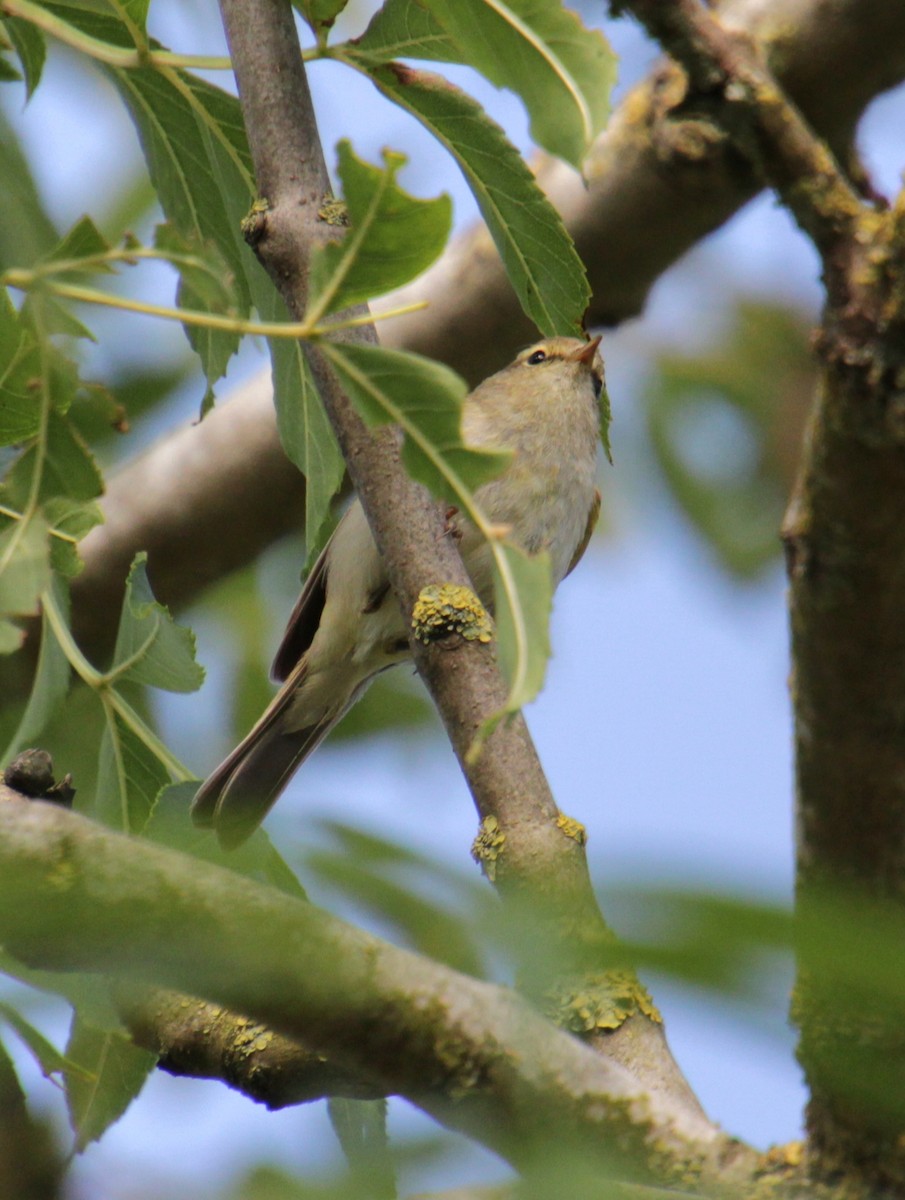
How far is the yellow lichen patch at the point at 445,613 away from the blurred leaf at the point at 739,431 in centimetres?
396

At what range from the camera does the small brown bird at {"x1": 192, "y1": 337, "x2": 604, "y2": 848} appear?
4.02 meters

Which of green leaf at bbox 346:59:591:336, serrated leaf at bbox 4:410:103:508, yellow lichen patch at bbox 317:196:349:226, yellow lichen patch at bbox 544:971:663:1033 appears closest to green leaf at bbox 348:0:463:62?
green leaf at bbox 346:59:591:336

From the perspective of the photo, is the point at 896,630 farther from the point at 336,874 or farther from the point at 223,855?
the point at 336,874

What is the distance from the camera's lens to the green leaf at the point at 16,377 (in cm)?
132

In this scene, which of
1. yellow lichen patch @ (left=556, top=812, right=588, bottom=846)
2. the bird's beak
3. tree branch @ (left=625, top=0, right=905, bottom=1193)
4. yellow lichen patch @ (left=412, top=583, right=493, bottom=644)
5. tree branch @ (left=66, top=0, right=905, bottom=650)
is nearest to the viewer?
yellow lichen patch @ (left=556, top=812, right=588, bottom=846)

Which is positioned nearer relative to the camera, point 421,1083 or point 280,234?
point 421,1083

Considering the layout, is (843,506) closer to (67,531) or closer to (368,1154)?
(67,531)

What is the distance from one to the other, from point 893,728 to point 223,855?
6.04 feet

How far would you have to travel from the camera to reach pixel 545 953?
533mm

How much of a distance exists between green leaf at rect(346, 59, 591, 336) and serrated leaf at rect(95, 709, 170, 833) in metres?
0.82

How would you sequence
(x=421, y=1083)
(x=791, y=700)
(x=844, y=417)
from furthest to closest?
(x=791, y=700)
(x=844, y=417)
(x=421, y=1083)

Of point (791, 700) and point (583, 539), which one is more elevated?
point (583, 539)

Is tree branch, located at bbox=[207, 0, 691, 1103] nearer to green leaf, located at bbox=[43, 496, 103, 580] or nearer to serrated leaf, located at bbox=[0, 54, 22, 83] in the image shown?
green leaf, located at bbox=[43, 496, 103, 580]

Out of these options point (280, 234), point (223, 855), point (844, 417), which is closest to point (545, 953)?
point (223, 855)
